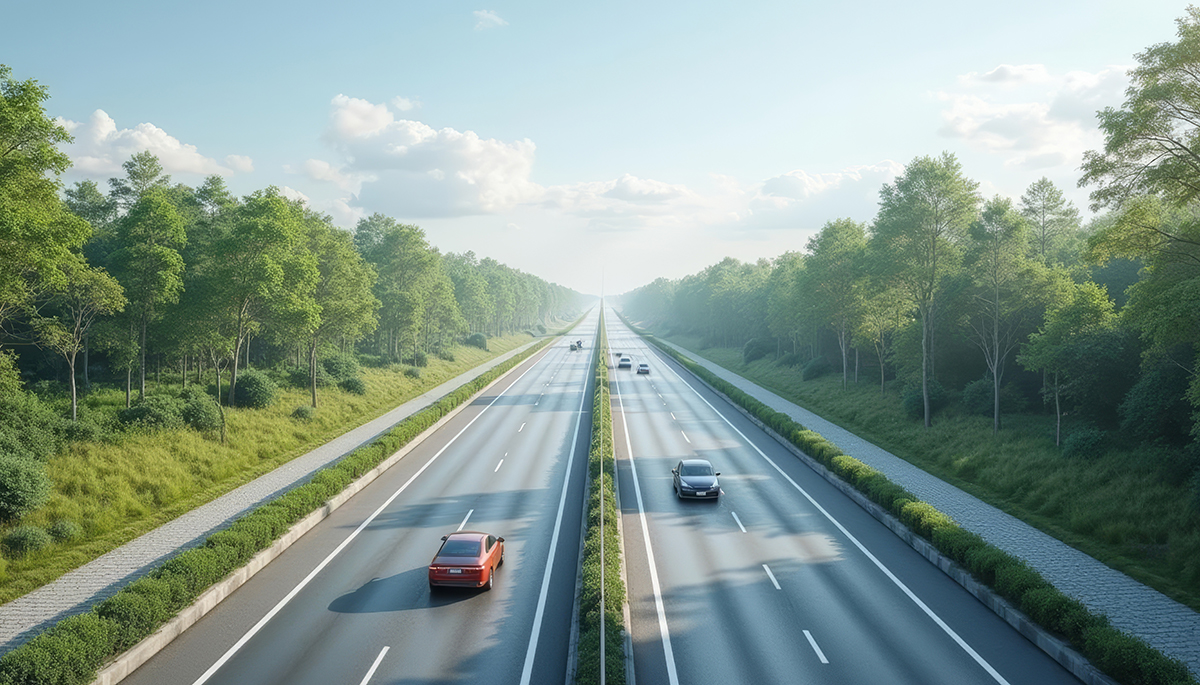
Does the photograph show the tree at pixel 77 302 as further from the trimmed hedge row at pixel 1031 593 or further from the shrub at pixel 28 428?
the trimmed hedge row at pixel 1031 593

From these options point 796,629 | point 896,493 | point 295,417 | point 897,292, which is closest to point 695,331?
point 897,292

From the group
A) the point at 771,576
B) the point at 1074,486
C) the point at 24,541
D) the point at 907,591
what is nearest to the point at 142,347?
the point at 24,541

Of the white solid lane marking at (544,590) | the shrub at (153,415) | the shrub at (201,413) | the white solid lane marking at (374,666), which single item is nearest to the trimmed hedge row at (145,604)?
the white solid lane marking at (374,666)

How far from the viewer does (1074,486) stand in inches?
875

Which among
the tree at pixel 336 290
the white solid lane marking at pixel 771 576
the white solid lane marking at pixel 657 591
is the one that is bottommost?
the white solid lane marking at pixel 771 576

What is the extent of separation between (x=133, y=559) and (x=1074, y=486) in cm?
2928

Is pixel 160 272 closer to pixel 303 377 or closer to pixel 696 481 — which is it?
pixel 303 377

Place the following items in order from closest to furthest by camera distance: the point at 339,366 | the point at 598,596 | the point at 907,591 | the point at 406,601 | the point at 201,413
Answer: the point at 598,596, the point at 406,601, the point at 907,591, the point at 201,413, the point at 339,366

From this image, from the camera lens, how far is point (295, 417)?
35750mm

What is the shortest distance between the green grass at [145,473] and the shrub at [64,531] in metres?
0.17

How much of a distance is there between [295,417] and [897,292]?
35309 millimetres

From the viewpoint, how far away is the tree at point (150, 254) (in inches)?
1091

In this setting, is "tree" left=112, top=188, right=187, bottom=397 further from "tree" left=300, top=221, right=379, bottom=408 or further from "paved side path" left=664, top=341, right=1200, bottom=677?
"paved side path" left=664, top=341, right=1200, bottom=677

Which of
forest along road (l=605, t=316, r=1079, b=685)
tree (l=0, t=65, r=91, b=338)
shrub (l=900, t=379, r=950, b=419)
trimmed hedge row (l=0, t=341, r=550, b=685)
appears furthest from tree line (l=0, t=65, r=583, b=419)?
shrub (l=900, t=379, r=950, b=419)
